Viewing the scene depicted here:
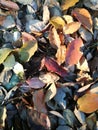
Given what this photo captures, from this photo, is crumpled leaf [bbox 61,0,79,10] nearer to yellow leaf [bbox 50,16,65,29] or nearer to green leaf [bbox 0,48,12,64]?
Answer: yellow leaf [bbox 50,16,65,29]

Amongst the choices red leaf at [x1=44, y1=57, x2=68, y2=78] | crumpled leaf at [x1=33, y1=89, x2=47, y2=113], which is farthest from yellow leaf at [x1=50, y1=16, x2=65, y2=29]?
crumpled leaf at [x1=33, y1=89, x2=47, y2=113]

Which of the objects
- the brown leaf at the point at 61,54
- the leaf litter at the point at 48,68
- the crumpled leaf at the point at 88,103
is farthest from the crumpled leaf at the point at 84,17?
the crumpled leaf at the point at 88,103

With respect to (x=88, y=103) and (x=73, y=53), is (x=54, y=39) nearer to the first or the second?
(x=73, y=53)

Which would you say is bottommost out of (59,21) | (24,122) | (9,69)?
(24,122)

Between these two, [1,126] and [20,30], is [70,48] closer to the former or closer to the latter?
[20,30]

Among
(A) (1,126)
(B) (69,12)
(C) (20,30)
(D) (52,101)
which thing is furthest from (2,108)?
(B) (69,12)

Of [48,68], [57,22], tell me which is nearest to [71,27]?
[57,22]

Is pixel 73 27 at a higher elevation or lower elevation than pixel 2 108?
higher
